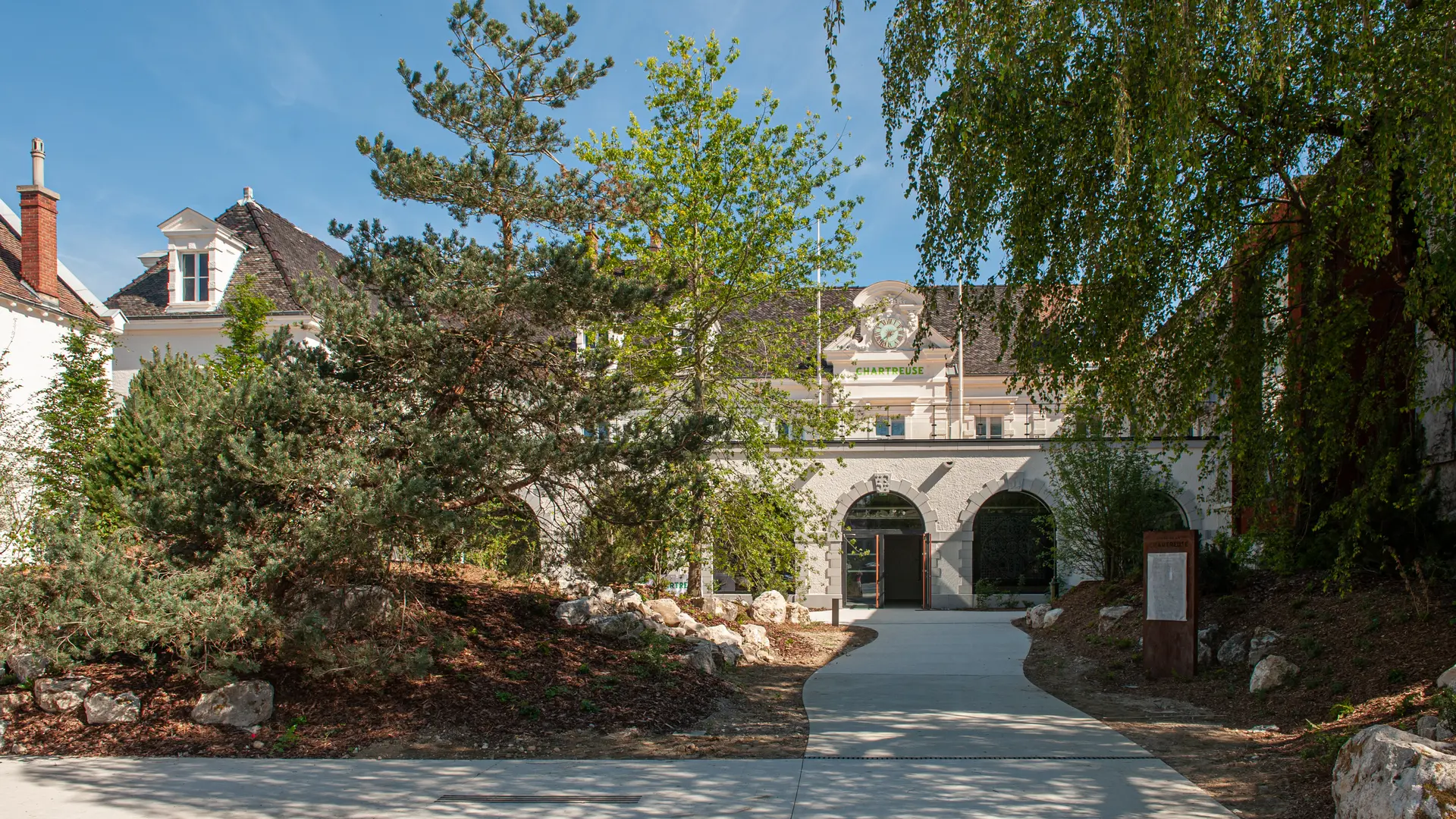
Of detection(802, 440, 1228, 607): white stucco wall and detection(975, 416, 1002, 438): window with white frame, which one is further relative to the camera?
detection(975, 416, 1002, 438): window with white frame

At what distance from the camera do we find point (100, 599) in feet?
25.8

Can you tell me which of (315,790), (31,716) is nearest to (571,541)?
(315,790)

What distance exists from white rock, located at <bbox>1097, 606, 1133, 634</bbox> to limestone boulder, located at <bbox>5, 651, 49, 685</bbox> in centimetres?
1267

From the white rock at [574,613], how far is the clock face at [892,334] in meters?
19.9

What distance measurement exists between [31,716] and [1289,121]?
38.5ft

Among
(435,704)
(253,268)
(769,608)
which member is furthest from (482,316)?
(253,268)

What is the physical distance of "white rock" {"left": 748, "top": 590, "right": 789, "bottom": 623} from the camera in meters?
17.5

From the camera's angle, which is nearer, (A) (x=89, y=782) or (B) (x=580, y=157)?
(A) (x=89, y=782)

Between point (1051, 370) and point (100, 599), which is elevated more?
point (1051, 370)

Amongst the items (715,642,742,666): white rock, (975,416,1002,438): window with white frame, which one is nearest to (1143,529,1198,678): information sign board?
(715,642,742,666): white rock

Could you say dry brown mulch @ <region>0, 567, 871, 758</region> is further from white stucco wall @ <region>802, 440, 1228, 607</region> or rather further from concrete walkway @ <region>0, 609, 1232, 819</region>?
white stucco wall @ <region>802, 440, 1228, 607</region>

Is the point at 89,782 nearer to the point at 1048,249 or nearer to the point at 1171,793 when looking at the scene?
the point at 1171,793

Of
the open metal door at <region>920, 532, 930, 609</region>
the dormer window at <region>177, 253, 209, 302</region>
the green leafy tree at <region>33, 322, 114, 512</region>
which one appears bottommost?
the open metal door at <region>920, 532, 930, 609</region>

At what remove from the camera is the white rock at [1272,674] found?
9.60 meters
